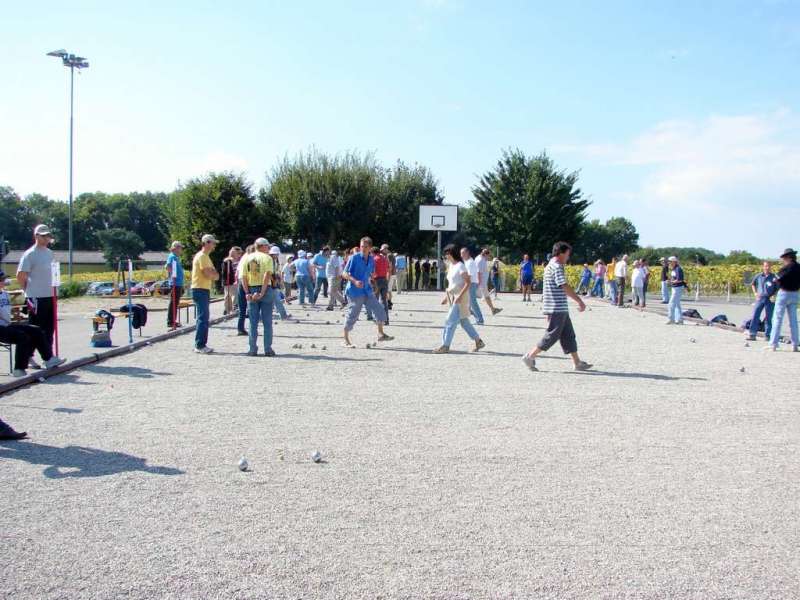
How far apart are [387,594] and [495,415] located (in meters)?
4.51

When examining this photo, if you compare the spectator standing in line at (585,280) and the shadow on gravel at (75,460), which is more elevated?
the spectator standing in line at (585,280)

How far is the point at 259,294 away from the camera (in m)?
12.8

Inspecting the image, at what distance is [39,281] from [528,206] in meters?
51.2

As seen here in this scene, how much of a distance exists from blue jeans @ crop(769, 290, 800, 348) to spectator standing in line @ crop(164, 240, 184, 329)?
11.5m

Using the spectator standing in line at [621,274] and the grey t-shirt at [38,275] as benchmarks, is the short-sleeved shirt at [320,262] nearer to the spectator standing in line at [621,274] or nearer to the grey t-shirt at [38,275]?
the spectator standing in line at [621,274]

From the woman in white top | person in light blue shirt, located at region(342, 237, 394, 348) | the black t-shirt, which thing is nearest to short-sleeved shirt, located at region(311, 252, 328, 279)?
person in light blue shirt, located at region(342, 237, 394, 348)

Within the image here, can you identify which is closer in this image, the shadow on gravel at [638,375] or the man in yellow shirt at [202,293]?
the shadow on gravel at [638,375]

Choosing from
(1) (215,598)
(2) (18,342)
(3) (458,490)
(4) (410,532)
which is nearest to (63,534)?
(1) (215,598)

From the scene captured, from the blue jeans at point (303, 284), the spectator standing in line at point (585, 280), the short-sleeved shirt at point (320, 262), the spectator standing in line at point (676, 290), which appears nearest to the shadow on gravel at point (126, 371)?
the blue jeans at point (303, 284)

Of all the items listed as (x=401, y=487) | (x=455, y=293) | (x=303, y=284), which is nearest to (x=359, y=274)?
(x=455, y=293)

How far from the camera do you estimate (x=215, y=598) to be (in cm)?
359

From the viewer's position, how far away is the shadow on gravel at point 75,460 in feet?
18.7

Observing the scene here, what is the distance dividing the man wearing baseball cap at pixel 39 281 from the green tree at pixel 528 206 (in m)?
50.8

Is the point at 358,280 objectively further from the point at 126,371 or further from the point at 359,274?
the point at 126,371
